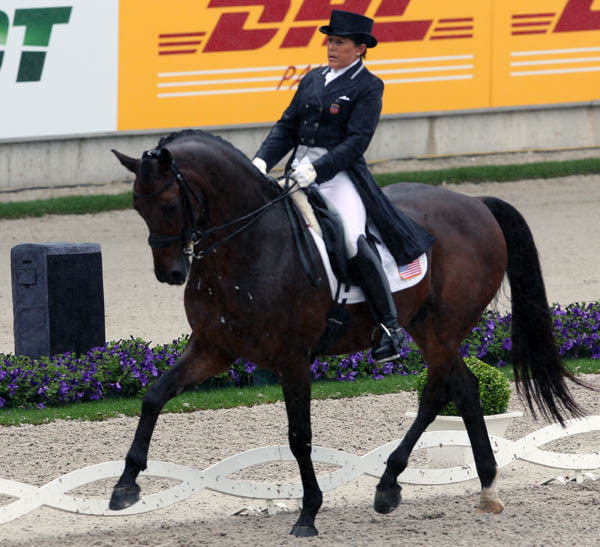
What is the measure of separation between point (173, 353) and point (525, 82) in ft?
31.3

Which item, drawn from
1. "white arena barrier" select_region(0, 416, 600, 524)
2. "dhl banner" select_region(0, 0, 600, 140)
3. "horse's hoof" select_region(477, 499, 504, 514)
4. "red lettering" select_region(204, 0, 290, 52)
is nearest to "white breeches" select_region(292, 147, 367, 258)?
"white arena barrier" select_region(0, 416, 600, 524)

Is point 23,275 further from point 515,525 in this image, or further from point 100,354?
point 515,525

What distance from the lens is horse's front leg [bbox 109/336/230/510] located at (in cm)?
587

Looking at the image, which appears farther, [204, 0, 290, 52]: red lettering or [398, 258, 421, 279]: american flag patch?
[204, 0, 290, 52]: red lettering

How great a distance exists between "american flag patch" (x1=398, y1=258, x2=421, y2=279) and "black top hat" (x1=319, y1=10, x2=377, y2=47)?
1.18 meters

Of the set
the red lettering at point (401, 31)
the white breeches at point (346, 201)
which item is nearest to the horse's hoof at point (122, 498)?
A: the white breeches at point (346, 201)

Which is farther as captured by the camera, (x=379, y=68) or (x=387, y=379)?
(x=379, y=68)

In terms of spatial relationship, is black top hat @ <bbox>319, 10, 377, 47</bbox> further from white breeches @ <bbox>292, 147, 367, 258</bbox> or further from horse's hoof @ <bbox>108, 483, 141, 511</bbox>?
horse's hoof @ <bbox>108, 483, 141, 511</bbox>

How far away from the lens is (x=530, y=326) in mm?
7340

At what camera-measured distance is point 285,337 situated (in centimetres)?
607

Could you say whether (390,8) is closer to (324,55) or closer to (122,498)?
(324,55)

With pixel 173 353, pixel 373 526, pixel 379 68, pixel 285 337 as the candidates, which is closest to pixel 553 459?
pixel 373 526

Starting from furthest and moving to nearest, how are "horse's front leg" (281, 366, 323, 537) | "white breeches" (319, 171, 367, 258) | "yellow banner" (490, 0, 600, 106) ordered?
"yellow banner" (490, 0, 600, 106) < "white breeches" (319, 171, 367, 258) < "horse's front leg" (281, 366, 323, 537)

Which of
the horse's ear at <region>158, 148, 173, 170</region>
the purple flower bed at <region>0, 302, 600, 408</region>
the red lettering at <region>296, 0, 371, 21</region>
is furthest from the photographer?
the red lettering at <region>296, 0, 371, 21</region>
